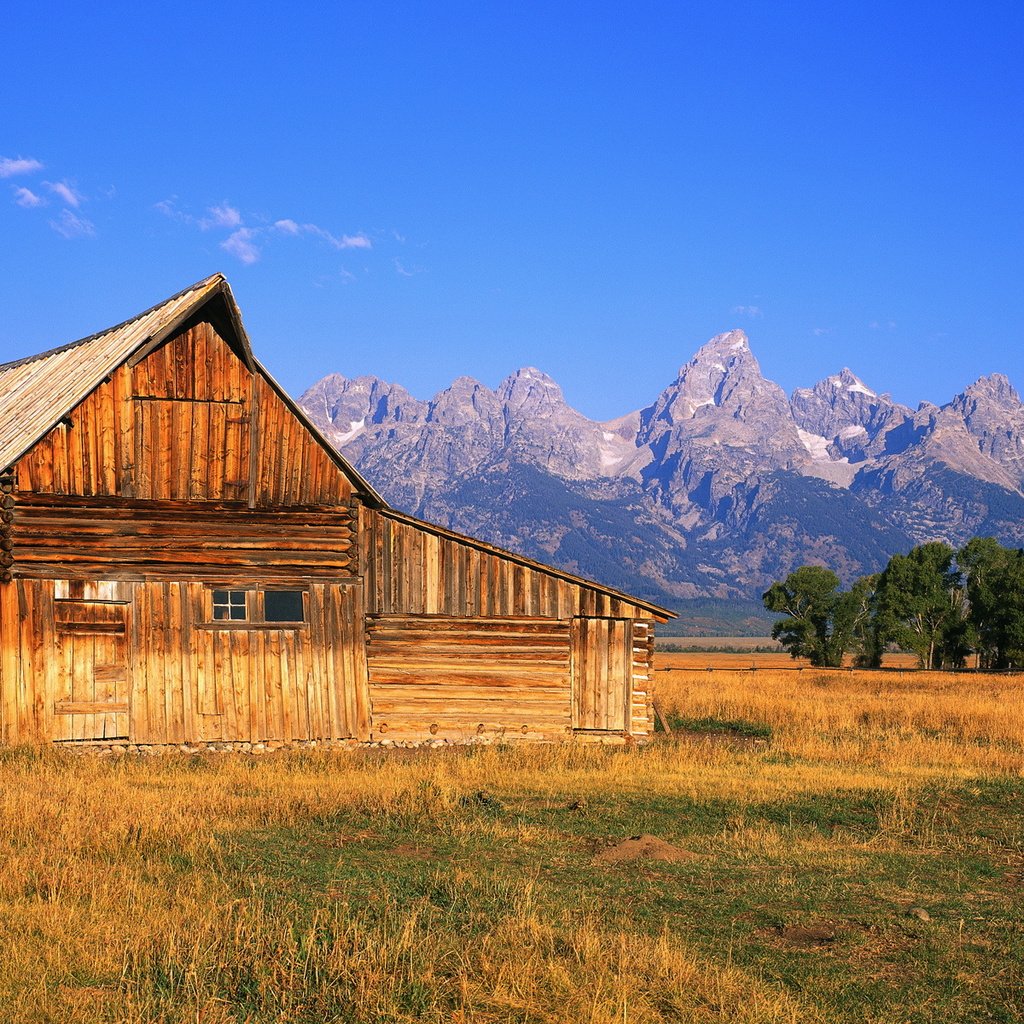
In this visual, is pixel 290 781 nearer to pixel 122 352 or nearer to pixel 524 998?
pixel 122 352

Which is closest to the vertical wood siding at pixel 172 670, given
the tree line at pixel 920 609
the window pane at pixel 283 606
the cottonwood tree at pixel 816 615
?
the window pane at pixel 283 606

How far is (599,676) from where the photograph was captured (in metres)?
25.3

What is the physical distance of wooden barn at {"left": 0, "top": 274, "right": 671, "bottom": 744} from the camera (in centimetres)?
2170

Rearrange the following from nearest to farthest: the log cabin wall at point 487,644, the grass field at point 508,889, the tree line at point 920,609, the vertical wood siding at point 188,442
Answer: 1. the grass field at point 508,889
2. the vertical wood siding at point 188,442
3. the log cabin wall at point 487,644
4. the tree line at point 920,609

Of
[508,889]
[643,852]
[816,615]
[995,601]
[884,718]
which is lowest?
[816,615]

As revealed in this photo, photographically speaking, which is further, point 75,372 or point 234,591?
point 75,372

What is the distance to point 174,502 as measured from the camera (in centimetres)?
2275

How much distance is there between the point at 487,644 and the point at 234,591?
16.7 feet

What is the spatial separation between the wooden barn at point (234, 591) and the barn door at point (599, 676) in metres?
0.04

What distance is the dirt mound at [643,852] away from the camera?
1323 centimetres

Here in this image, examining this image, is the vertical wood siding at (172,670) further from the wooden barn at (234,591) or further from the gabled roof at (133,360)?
the gabled roof at (133,360)

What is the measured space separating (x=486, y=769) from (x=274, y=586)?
20.1ft

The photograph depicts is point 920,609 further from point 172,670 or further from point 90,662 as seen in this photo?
point 90,662

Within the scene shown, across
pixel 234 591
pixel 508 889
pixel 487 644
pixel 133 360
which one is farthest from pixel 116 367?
pixel 508 889
